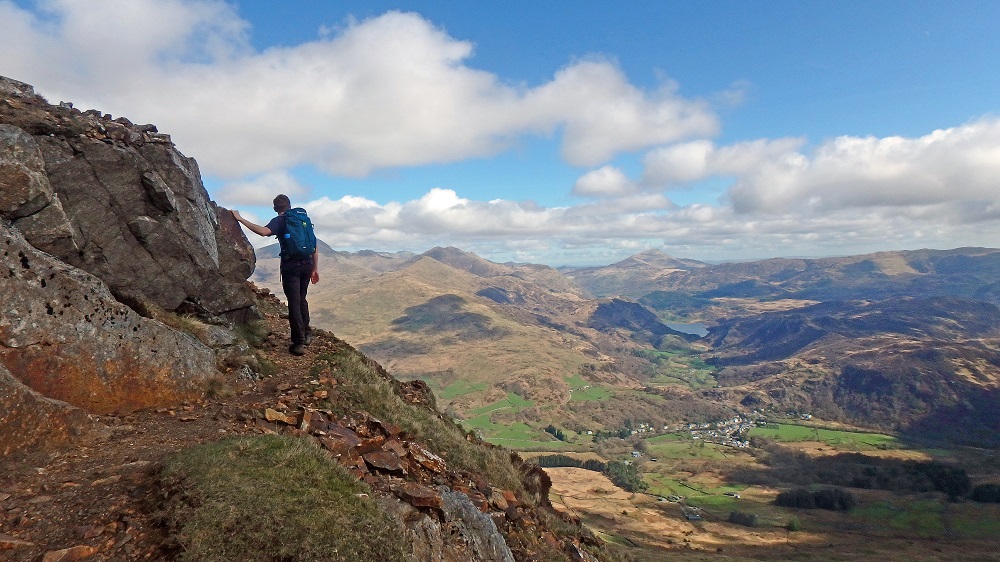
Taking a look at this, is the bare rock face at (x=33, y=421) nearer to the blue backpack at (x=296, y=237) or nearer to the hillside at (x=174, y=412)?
the hillside at (x=174, y=412)

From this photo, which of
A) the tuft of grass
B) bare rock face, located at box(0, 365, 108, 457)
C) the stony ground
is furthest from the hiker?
the tuft of grass

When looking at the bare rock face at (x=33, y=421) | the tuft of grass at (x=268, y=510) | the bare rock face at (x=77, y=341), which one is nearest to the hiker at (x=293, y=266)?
the bare rock face at (x=77, y=341)

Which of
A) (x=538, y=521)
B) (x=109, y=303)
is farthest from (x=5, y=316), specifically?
(x=538, y=521)

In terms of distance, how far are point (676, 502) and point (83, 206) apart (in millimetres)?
192710

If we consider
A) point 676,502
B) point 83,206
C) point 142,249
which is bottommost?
point 676,502

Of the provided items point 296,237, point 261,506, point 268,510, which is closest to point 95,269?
point 296,237

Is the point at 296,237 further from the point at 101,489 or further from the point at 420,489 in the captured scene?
the point at 420,489

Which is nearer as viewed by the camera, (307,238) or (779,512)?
(307,238)

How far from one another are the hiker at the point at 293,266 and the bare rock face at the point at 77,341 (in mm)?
4516

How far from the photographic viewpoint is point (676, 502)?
558 feet

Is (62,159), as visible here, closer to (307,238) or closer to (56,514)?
(307,238)

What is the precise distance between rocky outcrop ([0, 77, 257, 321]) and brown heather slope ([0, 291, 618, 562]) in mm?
3942

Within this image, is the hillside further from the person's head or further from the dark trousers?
the person's head

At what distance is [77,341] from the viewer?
11594 mm
